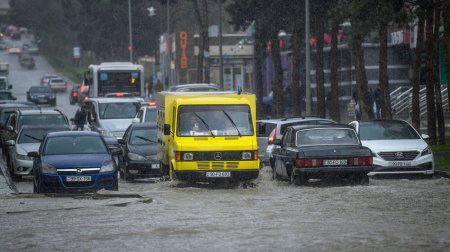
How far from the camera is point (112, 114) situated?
1654 inches

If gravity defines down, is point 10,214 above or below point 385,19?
below

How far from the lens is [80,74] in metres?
123

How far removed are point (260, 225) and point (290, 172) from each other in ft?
28.4

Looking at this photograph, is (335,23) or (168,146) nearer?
(168,146)

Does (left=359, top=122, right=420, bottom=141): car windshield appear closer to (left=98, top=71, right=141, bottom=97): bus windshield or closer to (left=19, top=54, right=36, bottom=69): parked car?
(left=98, top=71, right=141, bottom=97): bus windshield

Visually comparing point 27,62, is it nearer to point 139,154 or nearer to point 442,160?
point 139,154

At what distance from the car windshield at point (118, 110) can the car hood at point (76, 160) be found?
54.3 ft

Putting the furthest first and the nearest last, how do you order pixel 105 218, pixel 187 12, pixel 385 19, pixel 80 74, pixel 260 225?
pixel 80 74 < pixel 187 12 < pixel 385 19 < pixel 105 218 < pixel 260 225

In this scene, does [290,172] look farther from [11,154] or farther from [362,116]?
[362,116]

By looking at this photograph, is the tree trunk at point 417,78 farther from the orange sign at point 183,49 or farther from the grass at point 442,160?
the orange sign at point 183,49

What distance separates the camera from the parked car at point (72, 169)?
24.6 meters

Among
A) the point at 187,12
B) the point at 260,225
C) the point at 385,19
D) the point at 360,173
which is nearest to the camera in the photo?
the point at 260,225

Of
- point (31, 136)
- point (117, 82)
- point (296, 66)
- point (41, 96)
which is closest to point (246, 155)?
point (31, 136)

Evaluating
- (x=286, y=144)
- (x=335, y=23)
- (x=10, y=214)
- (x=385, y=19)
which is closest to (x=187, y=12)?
(x=335, y=23)
